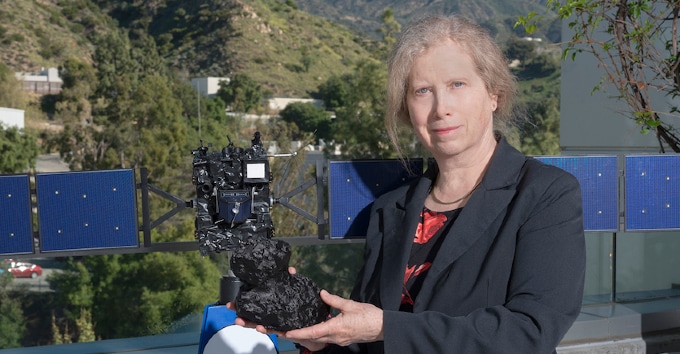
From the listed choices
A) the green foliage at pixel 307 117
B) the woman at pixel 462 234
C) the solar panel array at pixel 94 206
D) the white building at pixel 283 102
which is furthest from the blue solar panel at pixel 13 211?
the white building at pixel 283 102

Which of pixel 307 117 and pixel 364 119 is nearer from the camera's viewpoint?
pixel 364 119

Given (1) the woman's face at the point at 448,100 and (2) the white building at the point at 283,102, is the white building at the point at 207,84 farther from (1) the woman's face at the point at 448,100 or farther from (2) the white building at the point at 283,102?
(1) the woman's face at the point at 448,100

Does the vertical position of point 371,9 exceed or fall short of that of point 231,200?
it exceeds it

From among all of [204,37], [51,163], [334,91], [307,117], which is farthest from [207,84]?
[51,163]

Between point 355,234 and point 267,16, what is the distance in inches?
2266

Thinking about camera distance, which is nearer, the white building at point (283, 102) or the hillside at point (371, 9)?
A: the white building at point (283, 102)

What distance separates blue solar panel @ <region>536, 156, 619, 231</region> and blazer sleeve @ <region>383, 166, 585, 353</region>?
2231 mm

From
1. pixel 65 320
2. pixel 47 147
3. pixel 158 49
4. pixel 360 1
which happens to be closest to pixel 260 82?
pixel 158 49

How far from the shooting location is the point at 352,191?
326 centimetres

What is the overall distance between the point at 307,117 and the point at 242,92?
4.42m

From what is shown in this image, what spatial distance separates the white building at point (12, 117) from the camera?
41.9m

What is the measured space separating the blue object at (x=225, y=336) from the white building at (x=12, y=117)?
137 feet

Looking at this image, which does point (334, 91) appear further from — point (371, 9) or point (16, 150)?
point (371, 9)

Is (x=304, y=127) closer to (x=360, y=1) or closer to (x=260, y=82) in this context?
(x=260, y=82)
